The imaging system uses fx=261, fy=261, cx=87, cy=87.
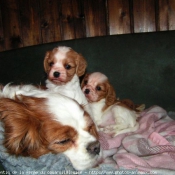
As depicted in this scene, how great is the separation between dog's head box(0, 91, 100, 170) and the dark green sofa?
1904mm

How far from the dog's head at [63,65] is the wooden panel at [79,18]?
1208 millimetres

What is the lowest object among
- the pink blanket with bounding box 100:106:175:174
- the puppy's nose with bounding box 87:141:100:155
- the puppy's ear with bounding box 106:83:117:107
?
the pink blanket with bounding box 100:106:175:174

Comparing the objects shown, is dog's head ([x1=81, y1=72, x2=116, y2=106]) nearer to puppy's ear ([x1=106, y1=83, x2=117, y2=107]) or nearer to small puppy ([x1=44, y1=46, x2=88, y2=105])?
puppy's ear ([x1=106, y1=83, x2=117, y2=107])

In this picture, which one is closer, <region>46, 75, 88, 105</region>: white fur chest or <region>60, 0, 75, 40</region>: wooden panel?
<region>46, 75, 88, 105</region>: white fur chest

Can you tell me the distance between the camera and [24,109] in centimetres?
184

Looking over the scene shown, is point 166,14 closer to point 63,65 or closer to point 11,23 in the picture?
point 63,65

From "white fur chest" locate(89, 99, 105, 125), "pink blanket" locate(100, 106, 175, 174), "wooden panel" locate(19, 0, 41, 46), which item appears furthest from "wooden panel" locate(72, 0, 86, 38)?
"pink blanket" locate(100, 106, 175, 174)

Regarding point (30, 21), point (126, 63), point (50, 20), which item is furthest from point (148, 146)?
point (30, 21)

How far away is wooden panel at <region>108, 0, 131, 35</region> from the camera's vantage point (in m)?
4.33

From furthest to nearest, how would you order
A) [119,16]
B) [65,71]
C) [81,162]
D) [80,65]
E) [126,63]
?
[119,16]
[126,63]
[80,65]
[65,71]
[81,162]

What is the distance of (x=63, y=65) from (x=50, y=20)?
155 centimetres

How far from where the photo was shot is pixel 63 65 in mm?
3295

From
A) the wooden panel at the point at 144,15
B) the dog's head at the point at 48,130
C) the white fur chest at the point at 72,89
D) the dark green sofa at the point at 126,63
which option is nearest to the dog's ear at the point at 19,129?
the dog's head at the point at 48,130

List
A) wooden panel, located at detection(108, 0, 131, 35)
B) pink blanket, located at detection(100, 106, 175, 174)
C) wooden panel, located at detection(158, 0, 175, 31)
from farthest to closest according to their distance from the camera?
wooden panel, located at detection(108, 0, 131, 35)
wooden panel, located at detection(158, 0, 175, 31)
pink blanket, located at detection(100, 106, 175, 174)
